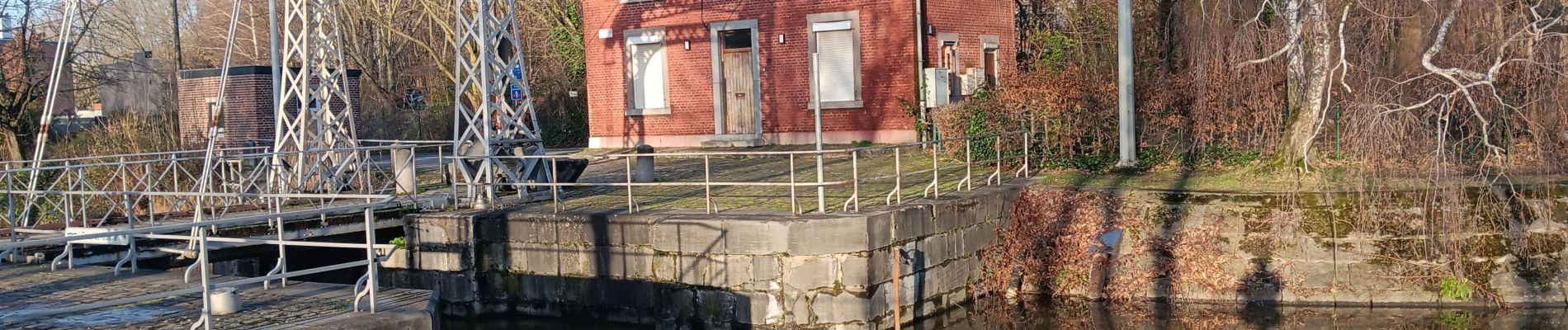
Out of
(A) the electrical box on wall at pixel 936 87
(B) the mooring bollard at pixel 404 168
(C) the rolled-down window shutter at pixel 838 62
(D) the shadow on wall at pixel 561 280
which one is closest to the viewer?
(D) the shadow on wall at pixel 561 280

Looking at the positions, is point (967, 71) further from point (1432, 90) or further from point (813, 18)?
point (1432, 90)

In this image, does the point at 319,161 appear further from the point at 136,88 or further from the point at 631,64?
the point at 136,88

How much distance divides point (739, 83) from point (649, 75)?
6.22ft

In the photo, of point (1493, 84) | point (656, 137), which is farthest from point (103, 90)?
point (1493, 84)

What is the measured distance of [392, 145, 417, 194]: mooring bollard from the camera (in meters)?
15.6

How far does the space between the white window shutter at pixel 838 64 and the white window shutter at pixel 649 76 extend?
319cm

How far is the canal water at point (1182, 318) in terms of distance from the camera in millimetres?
13125

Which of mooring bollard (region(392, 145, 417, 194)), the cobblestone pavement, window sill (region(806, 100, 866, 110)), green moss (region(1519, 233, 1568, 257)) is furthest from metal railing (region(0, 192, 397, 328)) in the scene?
window sill (region(806, 100, 866, 110))

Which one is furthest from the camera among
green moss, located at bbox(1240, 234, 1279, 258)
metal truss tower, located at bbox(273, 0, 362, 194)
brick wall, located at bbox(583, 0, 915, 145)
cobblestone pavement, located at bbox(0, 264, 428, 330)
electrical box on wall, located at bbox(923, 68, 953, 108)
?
brick wall, located at bbox(583, 0, 915, 145)

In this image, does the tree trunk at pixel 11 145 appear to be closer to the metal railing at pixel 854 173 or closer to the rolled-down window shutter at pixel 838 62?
the metal railing at pixel 854 173

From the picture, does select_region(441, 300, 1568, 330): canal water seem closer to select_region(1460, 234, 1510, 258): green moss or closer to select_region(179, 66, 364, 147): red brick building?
select_region(1460, 234, 1510, 258): green moss

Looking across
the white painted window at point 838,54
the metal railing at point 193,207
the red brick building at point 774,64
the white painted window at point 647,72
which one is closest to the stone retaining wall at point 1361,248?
the red brick building at point 774,64

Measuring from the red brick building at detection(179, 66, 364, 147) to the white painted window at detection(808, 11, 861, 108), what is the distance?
10011mm

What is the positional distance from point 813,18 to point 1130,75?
7.17 metres
